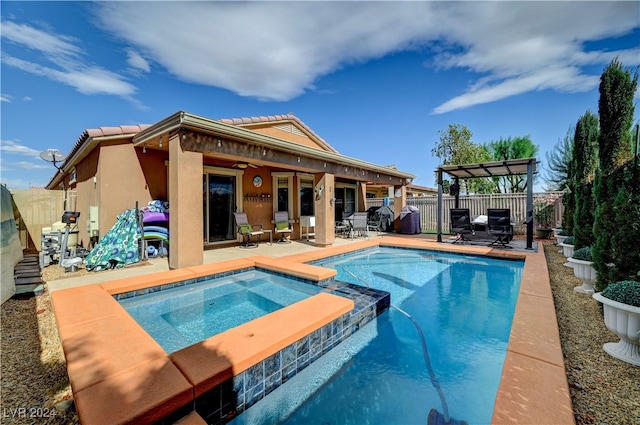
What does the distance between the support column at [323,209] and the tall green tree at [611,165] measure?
20.1 ft

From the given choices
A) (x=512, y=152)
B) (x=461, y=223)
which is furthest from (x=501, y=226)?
(x=512, y=152)

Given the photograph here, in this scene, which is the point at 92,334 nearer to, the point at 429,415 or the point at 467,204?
the point at 429,415

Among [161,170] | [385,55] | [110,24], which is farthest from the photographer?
[385,55]

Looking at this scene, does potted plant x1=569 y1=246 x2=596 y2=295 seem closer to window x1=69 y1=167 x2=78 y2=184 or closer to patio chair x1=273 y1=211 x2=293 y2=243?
patio chair x1=273 y1=211 x2=293 y2=243

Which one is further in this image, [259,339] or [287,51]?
[287,51]

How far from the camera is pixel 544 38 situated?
7.11 metres

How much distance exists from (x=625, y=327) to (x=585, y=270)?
8.02ft

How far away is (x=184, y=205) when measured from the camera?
18.1ft

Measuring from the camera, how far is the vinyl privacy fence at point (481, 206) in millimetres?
12328

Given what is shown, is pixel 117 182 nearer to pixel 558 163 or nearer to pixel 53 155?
pixel 53 155

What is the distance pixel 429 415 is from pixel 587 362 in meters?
1.71

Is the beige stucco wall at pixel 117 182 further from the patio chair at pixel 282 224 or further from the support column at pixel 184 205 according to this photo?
the patio chair at pixel 282 224

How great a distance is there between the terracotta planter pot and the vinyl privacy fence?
10.5 meters

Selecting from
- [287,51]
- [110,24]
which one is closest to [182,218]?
[110,24]
